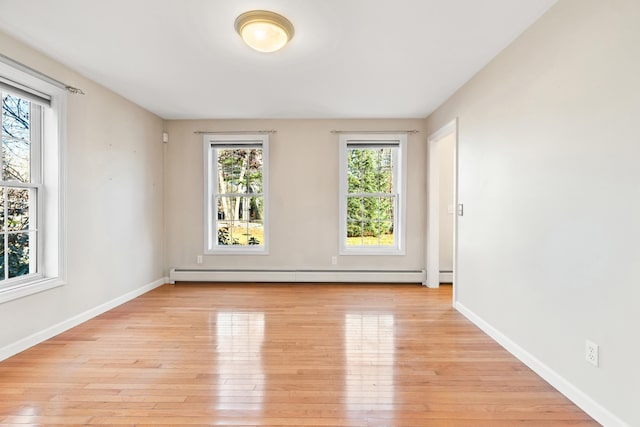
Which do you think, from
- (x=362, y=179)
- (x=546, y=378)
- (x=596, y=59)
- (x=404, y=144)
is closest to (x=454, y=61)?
(x=596, y=59)

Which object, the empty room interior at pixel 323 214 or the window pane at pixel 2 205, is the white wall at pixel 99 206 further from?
the window pane at pixel 2 205

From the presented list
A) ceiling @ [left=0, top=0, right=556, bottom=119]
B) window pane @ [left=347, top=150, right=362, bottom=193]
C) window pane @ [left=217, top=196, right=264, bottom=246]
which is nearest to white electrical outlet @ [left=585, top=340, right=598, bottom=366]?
ceiling @ [left=0, top=0, right=556, bottom=119]

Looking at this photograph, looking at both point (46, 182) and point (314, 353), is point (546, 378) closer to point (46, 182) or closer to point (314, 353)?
point (314, 353)

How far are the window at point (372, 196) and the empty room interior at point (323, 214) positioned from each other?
0.07 metres

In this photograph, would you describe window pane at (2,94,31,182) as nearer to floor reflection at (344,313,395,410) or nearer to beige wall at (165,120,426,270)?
beige wall at (165,120,426,270)

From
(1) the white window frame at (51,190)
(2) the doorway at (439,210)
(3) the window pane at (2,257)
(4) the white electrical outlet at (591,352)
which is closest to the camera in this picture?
(4) the white electrical outlet at (591,352)

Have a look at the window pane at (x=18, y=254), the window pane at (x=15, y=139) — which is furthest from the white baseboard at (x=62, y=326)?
the window pane at (x=15, y=139)

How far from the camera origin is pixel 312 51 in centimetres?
259

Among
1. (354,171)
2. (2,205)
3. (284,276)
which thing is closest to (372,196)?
(354,171)

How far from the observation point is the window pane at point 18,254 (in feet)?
8.32

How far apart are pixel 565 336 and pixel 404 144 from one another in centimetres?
322

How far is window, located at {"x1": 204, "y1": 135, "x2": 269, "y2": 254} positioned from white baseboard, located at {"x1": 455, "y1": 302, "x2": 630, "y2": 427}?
314cm

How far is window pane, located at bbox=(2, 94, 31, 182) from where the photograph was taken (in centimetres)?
247

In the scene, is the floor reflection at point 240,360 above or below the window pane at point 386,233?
below
